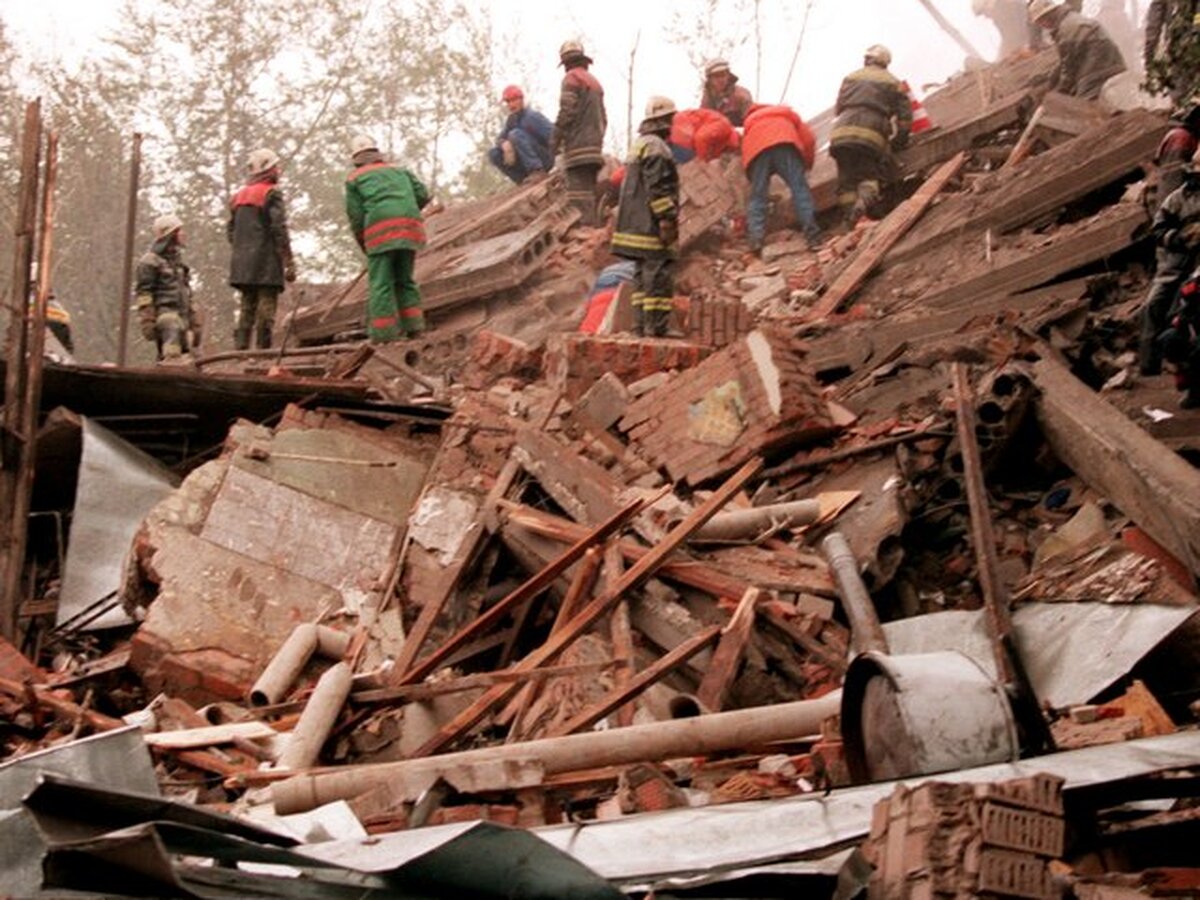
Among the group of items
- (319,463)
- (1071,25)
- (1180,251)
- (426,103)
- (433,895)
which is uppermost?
(426,103)

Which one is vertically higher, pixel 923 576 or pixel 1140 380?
pixel 1140 380

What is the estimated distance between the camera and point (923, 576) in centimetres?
913

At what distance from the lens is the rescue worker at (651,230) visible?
1249cm

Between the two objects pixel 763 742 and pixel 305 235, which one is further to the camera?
pixel 305 235

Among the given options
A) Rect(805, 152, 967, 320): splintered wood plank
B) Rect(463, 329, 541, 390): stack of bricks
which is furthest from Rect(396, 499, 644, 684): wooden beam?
Rect(805, 152, 967, 320): splintered wood plank

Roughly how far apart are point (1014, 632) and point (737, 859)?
3686 mm

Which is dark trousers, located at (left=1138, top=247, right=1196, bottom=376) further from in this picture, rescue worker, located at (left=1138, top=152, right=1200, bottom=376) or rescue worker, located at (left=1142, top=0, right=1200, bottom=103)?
rescue worker, located at (left=1142, top=0, right=1200, bottom=103)

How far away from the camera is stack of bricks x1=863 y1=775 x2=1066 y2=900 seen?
3.87 m

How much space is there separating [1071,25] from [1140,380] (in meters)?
7.57

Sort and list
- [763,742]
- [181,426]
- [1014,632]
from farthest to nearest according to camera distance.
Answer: [181,426] < [1014,632] < [763,742]

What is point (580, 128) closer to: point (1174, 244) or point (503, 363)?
point (503, 363)

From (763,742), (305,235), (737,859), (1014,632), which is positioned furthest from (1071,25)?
(305,235)

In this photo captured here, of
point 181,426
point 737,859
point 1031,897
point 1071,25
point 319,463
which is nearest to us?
point 1031,897

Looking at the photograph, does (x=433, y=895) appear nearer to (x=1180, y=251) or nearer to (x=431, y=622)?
(x=431, y=622)
